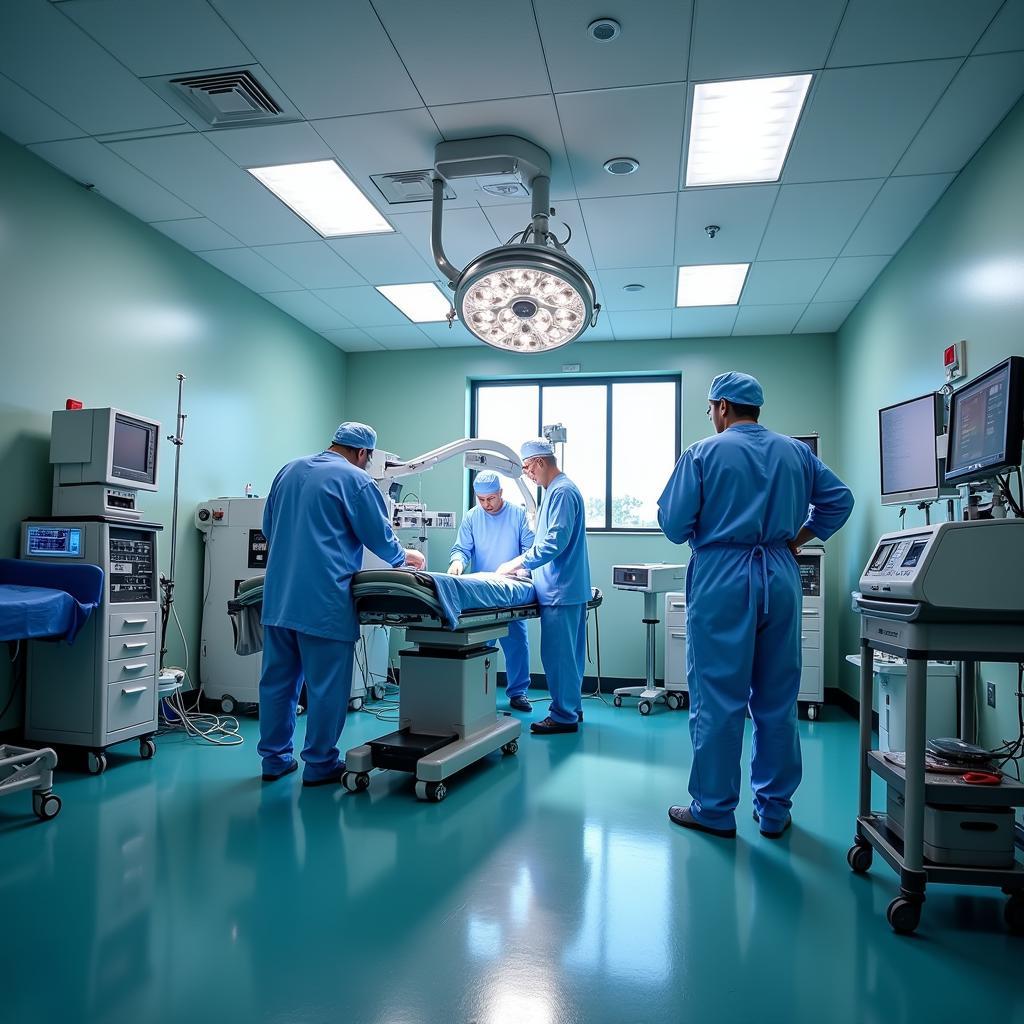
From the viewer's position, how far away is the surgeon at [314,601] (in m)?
3.39

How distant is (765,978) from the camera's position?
1.87m

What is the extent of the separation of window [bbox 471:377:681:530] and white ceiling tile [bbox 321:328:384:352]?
1249mm

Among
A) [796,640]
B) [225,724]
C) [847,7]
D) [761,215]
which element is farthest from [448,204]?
[225,724]

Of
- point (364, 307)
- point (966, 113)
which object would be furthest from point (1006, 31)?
point (364, 307)

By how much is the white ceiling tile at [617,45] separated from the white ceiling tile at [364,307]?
289cm

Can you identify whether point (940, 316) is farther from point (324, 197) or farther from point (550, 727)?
point (324, 197)

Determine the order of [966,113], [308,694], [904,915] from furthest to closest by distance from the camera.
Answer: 1. [308,694]
2. [966,113]
3. [904,915]

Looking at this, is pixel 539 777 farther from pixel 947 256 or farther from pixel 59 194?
pixel 59 194

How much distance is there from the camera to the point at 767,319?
624 cm

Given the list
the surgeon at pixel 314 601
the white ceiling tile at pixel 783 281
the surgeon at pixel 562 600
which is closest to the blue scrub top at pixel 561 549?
the surgeon at pixel 562 600

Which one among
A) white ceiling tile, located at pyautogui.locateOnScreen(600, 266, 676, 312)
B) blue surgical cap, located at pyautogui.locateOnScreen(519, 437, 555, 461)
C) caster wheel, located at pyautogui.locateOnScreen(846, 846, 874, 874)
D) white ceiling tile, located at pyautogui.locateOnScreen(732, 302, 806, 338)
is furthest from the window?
caster wheel, located at pyautogui.locateOnScreen(846, 846, 874, 874)

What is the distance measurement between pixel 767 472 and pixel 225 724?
3.71 meters

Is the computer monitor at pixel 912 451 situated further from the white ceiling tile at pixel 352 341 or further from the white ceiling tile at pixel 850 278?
the white ceiling tile at pixel 352 341

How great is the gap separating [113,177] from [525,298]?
2378 millimetres
